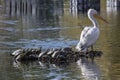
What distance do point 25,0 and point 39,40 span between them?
4152 centimetres

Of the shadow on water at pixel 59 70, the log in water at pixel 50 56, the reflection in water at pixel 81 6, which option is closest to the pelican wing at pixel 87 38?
the log in water at pixel 50 56

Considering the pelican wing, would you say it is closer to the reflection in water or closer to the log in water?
the log in water

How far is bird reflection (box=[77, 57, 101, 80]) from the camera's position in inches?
637

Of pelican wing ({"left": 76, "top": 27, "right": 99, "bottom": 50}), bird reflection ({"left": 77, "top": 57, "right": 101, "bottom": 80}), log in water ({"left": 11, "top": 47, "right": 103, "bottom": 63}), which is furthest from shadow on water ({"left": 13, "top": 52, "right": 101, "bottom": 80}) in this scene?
pelican wing ({"left": 76, "top": 27, "right": 99, "bottom": 50})

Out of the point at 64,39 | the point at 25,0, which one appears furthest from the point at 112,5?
the point at 64,39

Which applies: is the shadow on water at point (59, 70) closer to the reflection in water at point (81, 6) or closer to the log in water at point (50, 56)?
the log in water at point (50, 56)

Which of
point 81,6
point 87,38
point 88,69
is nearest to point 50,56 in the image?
point 87,38

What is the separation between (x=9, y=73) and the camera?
17.2 metres

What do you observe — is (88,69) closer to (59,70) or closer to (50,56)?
(59,70)

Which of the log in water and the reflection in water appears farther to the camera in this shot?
the reflection in water

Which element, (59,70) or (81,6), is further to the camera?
(81,6)

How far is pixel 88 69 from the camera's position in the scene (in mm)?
17812

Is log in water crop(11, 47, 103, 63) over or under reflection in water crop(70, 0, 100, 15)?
over

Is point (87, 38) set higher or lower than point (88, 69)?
higher
